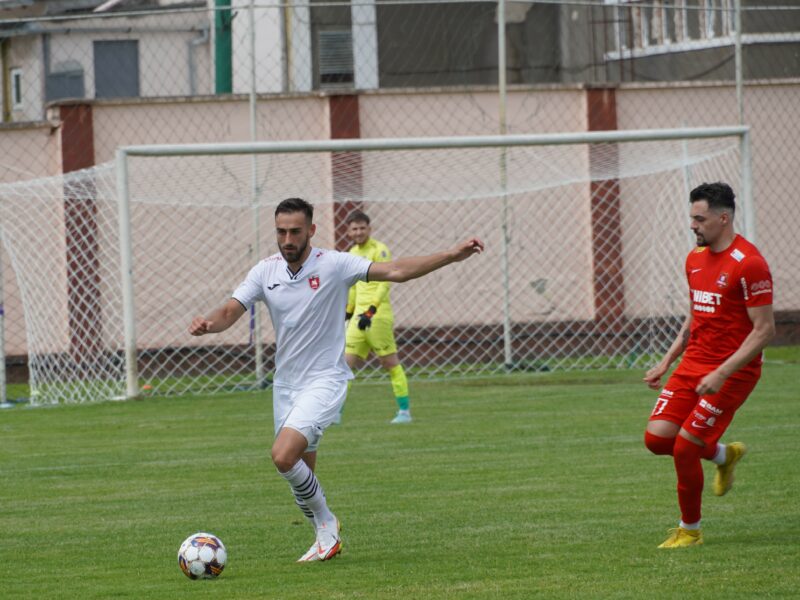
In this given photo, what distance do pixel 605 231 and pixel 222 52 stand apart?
6744 millimetres

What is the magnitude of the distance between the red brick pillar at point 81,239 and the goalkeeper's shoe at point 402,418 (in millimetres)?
5679

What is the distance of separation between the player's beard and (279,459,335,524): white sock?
1104 mm

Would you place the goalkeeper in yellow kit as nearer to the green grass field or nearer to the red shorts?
the green grass field

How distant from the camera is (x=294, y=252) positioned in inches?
306

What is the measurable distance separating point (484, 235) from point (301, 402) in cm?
1358

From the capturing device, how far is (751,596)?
6.26 metres

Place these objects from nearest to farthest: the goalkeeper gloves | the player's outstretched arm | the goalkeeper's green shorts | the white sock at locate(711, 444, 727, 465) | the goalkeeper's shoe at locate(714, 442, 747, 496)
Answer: the player's outstretched arm, the white sock at locate(711, 444, 727, 465), the goalkeeper's shoe at locate(714, 442, 747, 496), the goalkeeper gloves, the goalkeeper's green shorts

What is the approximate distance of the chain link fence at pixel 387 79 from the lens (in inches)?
795

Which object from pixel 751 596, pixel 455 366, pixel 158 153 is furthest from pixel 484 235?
pixel 751 596

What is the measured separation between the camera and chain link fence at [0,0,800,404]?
2020cm

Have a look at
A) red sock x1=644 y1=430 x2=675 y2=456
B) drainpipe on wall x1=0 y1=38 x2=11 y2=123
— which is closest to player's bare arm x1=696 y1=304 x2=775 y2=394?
red sock x1=644 y1=430 x2=675 y2=456

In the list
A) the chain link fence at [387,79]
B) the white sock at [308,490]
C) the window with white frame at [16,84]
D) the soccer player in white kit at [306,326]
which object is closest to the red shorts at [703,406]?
the soccer player in white kit at [306,326]

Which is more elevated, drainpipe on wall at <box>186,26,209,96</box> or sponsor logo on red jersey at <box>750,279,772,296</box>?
drainpipe on wall at <box>186,26,209,96</box>

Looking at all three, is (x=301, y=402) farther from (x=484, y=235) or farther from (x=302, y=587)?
(x=484, y=235)
